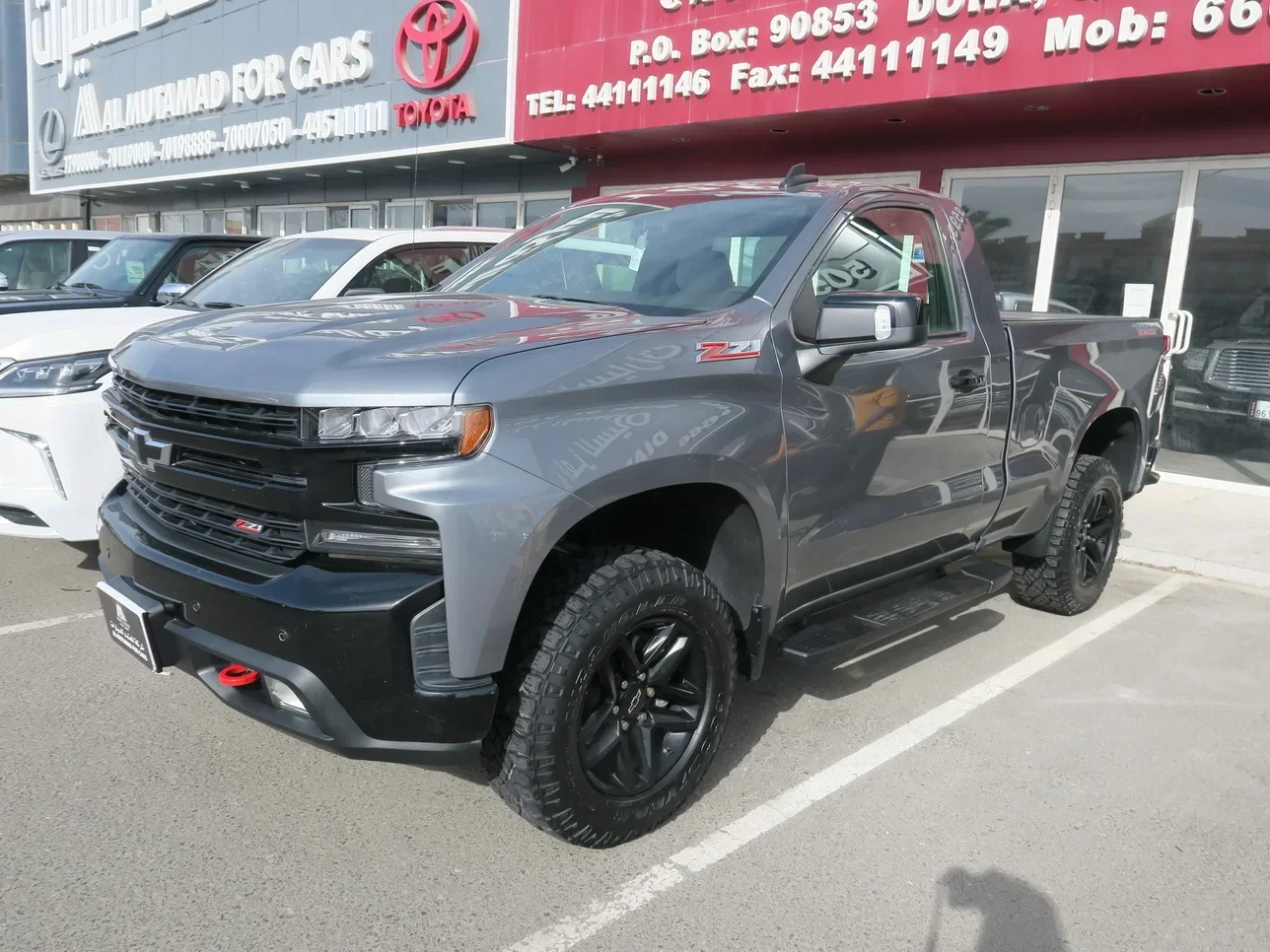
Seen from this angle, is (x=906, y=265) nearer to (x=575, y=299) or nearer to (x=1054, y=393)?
(x=1054, y=393)

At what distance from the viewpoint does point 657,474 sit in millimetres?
2826

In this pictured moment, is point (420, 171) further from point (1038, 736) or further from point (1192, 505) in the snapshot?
point (1038, 736)

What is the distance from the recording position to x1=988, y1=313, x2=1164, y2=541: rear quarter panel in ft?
14.7

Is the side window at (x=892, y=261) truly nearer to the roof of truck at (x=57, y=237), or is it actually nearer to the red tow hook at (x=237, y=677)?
the red tow hook at (x=237, y=677)

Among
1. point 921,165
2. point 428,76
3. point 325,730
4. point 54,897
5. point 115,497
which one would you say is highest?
point 428,76

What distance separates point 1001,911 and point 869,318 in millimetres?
1718

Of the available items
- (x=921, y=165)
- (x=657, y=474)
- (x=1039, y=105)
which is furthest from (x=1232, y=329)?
(x=657, y=474)

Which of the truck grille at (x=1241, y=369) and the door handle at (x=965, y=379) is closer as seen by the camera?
the door handle at (x=965, y=379)

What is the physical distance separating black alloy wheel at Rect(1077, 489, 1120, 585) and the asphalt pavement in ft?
2.98

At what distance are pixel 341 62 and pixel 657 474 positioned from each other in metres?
15.5

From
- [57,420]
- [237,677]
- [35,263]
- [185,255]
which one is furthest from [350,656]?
[35,263]

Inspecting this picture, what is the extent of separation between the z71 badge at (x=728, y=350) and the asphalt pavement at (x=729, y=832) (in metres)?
1.42

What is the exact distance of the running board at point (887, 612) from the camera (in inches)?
136

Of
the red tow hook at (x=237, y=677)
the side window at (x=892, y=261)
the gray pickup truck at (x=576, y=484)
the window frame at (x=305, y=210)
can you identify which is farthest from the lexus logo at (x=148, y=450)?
the window frame at (x=305, y=210)
